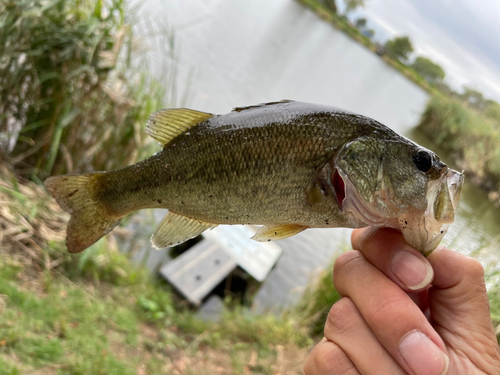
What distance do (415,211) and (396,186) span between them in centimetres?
12

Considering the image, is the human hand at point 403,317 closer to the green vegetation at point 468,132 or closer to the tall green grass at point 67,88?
the tall green grass at point 67,88

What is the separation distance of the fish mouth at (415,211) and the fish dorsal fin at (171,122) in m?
0.71

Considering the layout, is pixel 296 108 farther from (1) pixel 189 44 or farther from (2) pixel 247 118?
(1) pixel 189 44

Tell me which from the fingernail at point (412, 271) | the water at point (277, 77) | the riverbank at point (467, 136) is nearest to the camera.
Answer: the fingernail at point (412, 271)

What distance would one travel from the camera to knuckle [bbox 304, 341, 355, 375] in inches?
59.1

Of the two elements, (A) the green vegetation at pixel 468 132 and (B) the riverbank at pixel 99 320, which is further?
(A) the green vegetation at pixel 468 132

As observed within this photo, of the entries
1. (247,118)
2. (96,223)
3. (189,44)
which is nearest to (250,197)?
(247,118)

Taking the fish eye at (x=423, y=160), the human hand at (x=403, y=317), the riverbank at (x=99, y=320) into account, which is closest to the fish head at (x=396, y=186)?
the fish eye at (x=423, y=160)

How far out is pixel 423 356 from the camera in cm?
131

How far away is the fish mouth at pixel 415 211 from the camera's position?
51.7 inches

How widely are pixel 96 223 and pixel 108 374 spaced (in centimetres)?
214

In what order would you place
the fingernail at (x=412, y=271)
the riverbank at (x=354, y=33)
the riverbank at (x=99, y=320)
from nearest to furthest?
1. the fingernail at (x=412, y=271)
2. the riverbank at (x=99, y=320)
3. the riverbank at (x=354, y=33)

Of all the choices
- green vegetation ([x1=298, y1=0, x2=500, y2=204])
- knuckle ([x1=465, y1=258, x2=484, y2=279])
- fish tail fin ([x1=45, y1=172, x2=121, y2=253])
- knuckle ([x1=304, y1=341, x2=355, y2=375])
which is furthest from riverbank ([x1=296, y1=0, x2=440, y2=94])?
fish tail fin ([x1=45, y1=172, x2=121, y2=253])

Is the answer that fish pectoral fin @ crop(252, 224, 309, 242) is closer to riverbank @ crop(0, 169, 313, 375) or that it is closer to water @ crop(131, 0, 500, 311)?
riverbank @ crop(0, 169, 313, 375)
